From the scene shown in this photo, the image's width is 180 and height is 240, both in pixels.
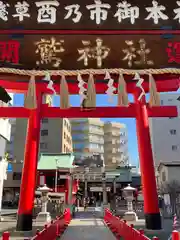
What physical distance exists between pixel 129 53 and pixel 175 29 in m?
1.05

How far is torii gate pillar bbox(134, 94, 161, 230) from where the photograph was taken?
36.4 ft

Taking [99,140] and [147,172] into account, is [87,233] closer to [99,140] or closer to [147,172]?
[147,172]

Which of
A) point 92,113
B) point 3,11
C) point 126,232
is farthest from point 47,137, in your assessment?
point 3,11

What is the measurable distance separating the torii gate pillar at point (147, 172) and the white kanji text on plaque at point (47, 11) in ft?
22.7

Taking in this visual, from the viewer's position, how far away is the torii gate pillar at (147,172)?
1110 centimetres

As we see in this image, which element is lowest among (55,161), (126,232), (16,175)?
(126,232)

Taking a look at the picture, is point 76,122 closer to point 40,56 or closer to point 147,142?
point 147,142

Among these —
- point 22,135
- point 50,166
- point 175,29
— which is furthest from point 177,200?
point 22,135

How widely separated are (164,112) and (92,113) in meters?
3.05

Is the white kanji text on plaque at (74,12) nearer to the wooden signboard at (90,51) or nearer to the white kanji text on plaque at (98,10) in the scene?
the white kanji text on plaque at (98,10)

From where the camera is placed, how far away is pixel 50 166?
37781 millimetres

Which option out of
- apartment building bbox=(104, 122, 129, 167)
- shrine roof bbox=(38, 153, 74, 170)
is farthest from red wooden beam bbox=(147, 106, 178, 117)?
apartment building bbox=(104, 122, 129, 167)

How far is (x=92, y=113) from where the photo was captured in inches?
473

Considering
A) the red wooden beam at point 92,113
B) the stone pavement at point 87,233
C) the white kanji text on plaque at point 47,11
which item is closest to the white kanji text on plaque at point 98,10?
the white kanji text on plaque at point 47,11
